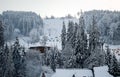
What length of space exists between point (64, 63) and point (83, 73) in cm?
2199

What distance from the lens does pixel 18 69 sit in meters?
57.6

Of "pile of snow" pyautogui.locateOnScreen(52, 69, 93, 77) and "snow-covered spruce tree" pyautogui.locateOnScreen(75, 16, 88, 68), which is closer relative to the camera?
"pile of snow" pyautogui.locateOnScreen(52, 69, 93, 77)

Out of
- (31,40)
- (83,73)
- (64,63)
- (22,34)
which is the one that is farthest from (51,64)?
(22,34)

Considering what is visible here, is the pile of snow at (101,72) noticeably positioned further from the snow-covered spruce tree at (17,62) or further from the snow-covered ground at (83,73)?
the snow-covered spruce tree at (17,62)

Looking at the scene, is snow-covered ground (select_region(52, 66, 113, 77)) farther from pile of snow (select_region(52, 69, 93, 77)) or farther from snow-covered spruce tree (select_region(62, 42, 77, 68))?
snow-covered spruce tree (select_region(62, 42, 77, 68))

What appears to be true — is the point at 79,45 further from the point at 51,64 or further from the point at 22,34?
the point at 22,34

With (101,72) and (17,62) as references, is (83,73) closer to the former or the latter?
(101,72)

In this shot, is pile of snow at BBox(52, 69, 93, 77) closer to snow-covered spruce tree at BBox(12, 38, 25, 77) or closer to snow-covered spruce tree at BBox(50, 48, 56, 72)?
snow-covered spruce tree at BBox(12, 38, 25, 77)

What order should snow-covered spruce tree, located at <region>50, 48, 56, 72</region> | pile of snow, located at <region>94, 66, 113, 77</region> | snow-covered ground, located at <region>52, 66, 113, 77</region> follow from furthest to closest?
snow-covered spruce tree, located at <region>50, 48, 56, 72</region> → snow-covered ground, located at <region>52, 66, 113, 77</region> → pile of snow, located at <region>94, 66, 113, 77</region>

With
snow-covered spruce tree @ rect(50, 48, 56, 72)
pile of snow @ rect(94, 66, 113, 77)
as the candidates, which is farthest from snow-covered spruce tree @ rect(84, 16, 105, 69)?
pile of snow @ rect(94, 66, 113, 77)

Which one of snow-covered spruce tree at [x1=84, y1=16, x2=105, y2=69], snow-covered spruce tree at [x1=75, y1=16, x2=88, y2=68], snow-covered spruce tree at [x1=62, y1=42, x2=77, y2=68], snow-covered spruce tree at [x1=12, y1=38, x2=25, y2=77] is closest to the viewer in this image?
snow-covered spruce tree at [x1=12, y1=38, x2=25, y2=77]

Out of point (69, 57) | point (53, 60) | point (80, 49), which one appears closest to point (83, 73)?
point (69, 57)

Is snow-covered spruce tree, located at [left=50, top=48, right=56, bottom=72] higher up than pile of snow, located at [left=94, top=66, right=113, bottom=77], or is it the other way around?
pile of snow, located at [left=94, top=66, right=113, bottom=77]

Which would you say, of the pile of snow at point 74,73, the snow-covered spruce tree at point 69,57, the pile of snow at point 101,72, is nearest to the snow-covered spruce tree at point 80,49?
the snow-covered spruce tree at point 69,57
